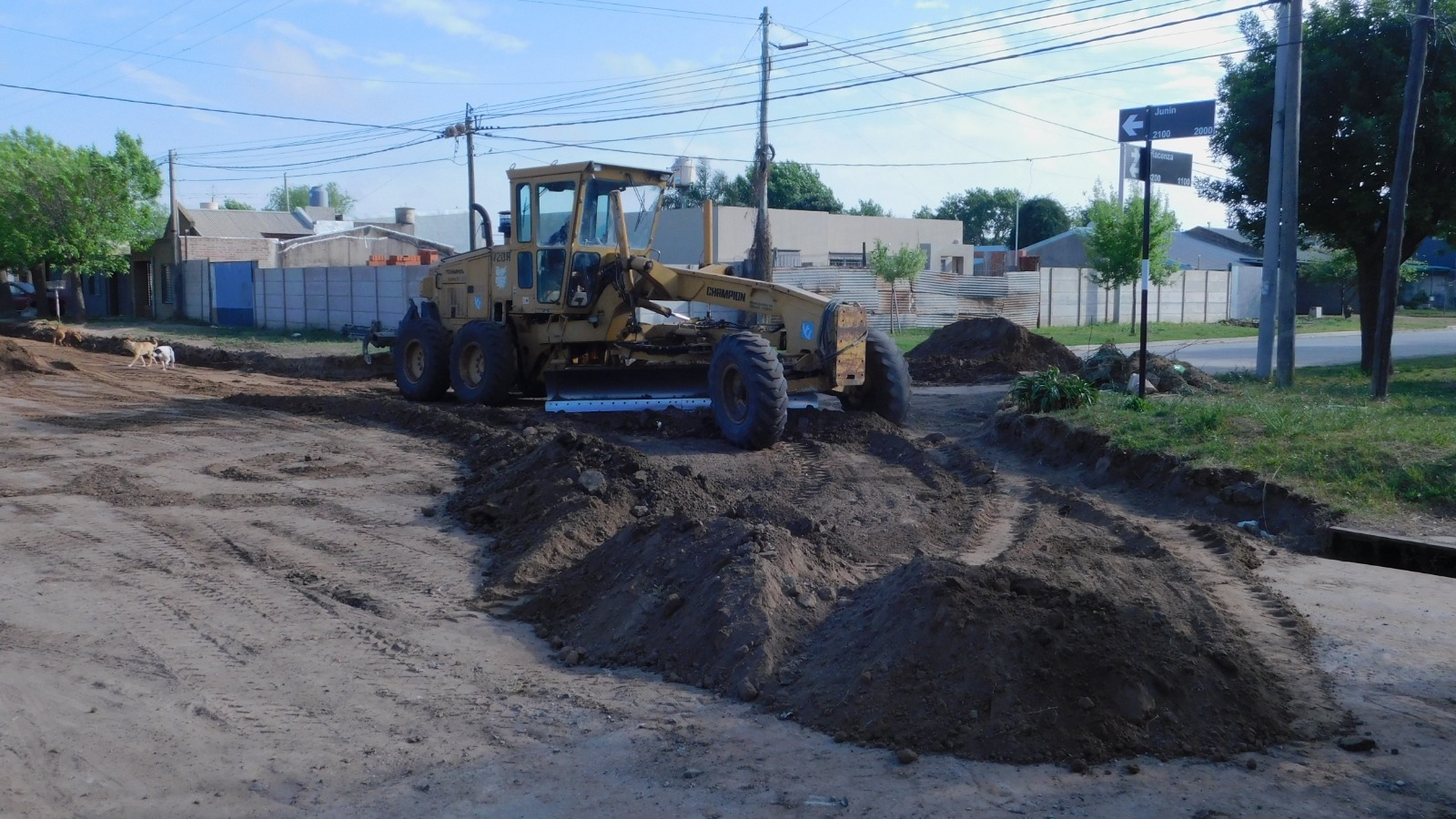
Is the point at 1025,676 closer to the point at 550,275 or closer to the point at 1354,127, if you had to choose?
the point at 550,275

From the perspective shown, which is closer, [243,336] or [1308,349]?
[1308,349]

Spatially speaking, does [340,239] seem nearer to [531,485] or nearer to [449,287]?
[449,287]

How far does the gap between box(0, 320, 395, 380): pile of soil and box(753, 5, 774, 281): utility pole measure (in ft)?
33.8

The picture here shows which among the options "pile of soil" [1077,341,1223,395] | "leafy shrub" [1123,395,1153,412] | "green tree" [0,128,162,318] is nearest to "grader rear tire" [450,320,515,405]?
"leafy shrub" [1123,395,1153,412]

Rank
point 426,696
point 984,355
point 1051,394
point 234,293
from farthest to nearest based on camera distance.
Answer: point 234,293
point 984,355
point 1051,394
point 426,696

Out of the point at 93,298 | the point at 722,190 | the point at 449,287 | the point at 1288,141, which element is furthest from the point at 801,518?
the point at 722,190

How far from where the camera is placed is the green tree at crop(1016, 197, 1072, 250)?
86500 millimetres

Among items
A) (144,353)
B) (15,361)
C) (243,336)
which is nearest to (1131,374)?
(15,361)

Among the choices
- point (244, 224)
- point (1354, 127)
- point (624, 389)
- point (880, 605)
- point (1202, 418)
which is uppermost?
point (244, 224)

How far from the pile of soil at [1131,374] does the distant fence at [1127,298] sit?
85.1ft

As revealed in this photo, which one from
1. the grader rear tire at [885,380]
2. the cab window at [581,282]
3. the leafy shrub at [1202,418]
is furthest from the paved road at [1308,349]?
the cab window at [581,282]

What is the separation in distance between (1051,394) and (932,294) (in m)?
27.9

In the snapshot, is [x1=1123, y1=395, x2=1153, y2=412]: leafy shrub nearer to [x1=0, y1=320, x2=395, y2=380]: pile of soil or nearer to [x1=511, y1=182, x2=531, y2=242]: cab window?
[x1=511, y1=182, x2=531, y2=242]: cab window

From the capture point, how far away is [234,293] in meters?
40.6
